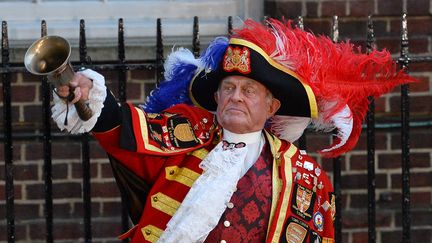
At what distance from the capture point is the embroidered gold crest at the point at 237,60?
4312mm

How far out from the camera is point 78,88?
3.91 metres

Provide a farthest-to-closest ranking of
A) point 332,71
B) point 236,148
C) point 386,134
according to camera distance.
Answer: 1. point 386,134
2. point 332,71
3. point 236,148

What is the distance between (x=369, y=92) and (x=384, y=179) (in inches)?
62.9

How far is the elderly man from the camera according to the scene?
4297mm

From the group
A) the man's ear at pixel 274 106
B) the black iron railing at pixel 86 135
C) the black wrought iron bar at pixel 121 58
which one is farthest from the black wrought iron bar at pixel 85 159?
the man's ear at pixel 274 106

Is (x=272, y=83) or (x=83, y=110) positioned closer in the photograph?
(x=83, y=110)

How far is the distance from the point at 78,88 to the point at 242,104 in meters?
0.70

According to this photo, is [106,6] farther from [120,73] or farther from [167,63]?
[167,63]

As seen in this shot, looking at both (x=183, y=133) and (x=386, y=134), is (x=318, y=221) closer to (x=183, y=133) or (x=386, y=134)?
(x=183, y=133)

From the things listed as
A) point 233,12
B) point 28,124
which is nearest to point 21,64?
point 28,124

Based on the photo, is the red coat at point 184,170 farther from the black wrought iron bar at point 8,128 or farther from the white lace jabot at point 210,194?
the black wrought iron bar at point 8,128

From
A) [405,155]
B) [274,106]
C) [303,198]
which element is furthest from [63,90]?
[405,155]

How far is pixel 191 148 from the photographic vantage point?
14.4 ft

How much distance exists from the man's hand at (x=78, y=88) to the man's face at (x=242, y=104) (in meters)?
0.59
